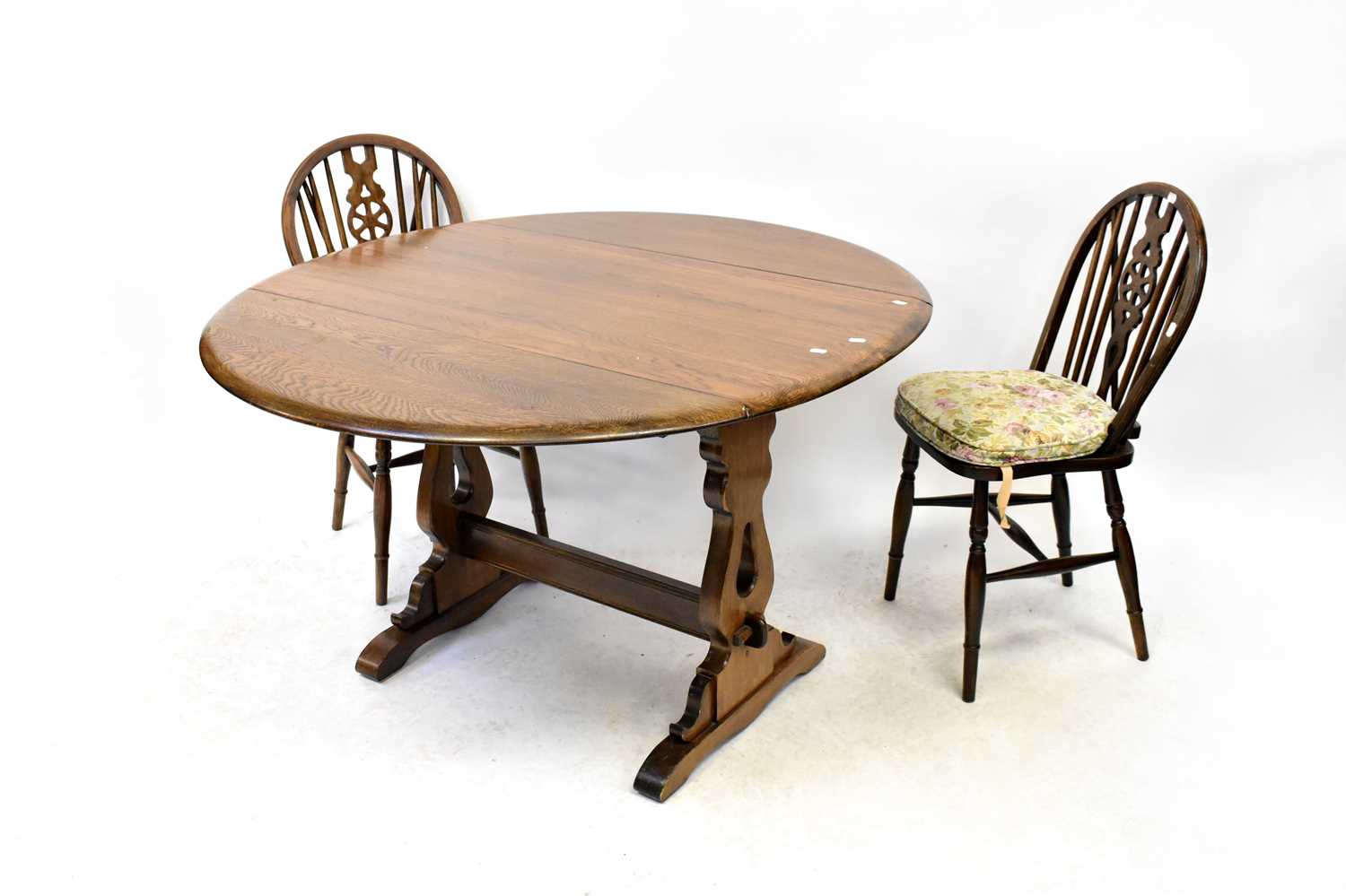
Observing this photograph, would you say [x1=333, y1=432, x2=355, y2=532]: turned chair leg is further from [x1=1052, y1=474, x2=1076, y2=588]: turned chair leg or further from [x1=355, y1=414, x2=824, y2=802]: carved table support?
[x1=1052, y1=474, x2=1076, y2=588]: turned chair leg

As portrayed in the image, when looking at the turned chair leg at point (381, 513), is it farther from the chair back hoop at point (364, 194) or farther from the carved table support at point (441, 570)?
the chair back hoop at point (364, 194)

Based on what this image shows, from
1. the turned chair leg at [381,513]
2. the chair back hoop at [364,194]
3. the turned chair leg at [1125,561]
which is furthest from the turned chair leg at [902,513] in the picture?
the chair back hoop at [364,194]

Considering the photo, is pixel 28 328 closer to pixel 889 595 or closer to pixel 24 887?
pixel 24 887

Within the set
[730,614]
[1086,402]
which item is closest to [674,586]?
[730,614]

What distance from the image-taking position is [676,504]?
3326mm

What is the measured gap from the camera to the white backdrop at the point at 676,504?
82.9 inches

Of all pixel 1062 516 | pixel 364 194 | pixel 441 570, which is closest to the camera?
pixel 441 570

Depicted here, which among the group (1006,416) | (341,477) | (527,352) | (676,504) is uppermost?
(527,352)

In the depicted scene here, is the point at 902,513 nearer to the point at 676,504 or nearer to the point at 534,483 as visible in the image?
the point at 676,504

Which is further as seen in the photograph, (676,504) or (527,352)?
(676,504)

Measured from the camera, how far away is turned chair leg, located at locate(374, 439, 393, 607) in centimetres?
272

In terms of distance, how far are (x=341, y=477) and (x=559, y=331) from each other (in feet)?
4.09

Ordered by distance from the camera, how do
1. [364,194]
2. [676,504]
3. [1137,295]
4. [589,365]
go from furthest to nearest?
[364,194] < [676,504] < [1137,295] < [589,365]

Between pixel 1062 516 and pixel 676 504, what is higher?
pixel 1062 516
